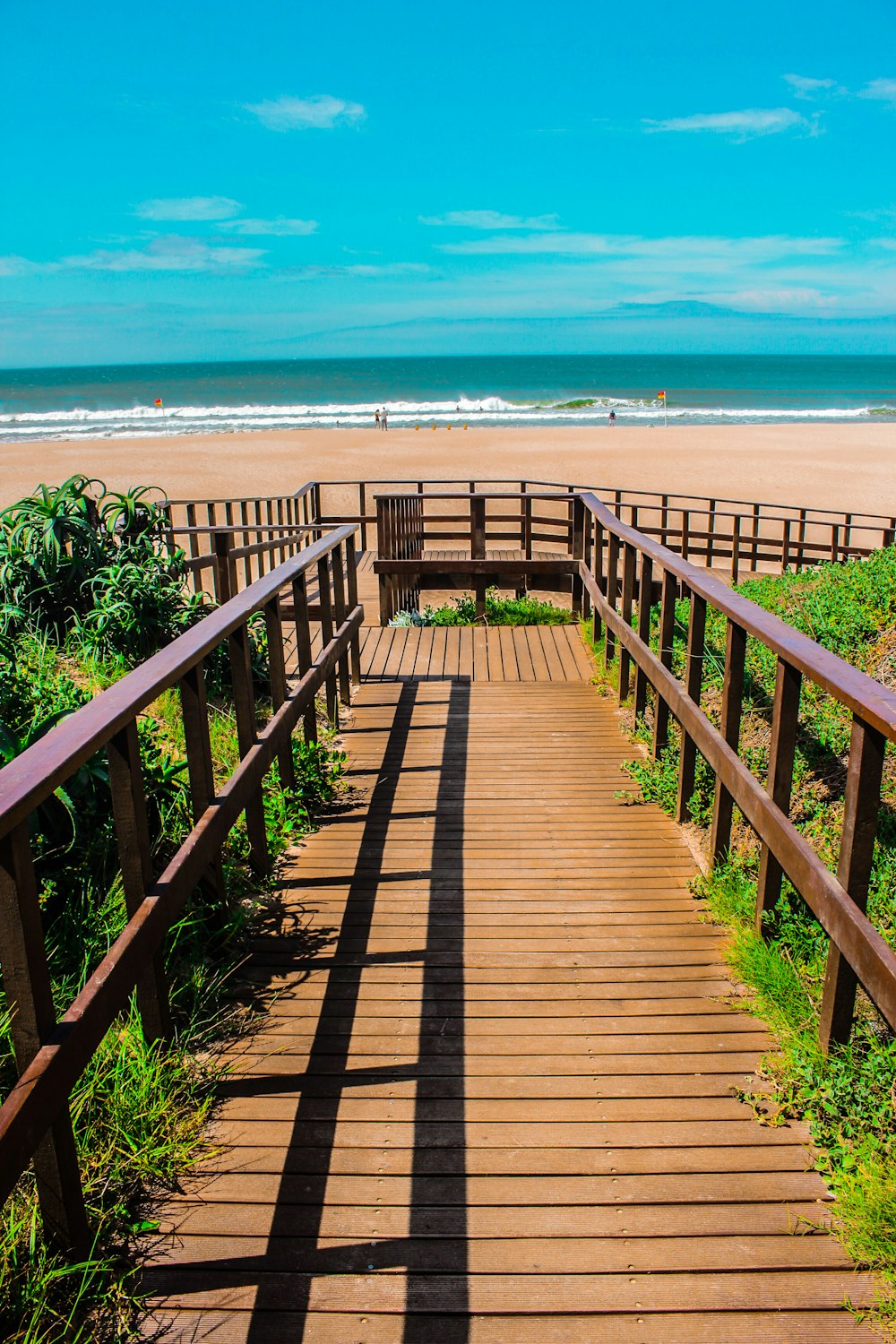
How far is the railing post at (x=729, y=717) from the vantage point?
11.2ft

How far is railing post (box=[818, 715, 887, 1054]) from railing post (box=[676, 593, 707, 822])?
5.55ft

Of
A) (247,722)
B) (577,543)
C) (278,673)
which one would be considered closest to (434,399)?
(577,543)

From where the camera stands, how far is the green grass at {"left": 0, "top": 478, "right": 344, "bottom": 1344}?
2.04 m

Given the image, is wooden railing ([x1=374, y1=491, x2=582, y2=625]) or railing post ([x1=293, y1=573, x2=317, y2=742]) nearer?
railing post ([x1=293, y1=573, x2=317, y2=742])

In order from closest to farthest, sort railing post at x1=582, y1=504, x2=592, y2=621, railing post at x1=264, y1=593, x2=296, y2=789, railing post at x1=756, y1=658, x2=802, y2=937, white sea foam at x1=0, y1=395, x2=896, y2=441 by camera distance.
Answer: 1. railing post at x1=756, y1=658, x2=802, y2=937
2. railing post at x1=264, y1=593, x2=296, y2=789
3. railing post at x1=582, y1=504, x2=592, y2=621
4. white sea foam at x1=0, y1=395, x2=896, y2=441

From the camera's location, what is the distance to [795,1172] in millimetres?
2371

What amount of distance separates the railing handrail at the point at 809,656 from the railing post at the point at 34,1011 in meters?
1.67

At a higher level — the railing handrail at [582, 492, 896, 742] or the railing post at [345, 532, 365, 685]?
the railing handrail at [582, 492, 896, 742]

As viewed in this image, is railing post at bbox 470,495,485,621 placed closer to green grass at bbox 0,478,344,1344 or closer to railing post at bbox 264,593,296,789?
green grass at bbox 0,478,344,1344

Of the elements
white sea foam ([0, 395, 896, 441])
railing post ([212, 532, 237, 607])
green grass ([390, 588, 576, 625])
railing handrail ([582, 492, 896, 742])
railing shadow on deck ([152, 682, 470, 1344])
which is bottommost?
green grass ([390, 588, 576, 625])

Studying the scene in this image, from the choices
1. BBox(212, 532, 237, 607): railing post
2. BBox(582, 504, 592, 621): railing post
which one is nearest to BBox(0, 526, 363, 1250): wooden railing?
BBox(212, 532, 237, 607): railing post

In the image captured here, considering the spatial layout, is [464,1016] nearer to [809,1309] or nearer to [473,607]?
[809,1309]

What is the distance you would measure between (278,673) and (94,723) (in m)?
2.29

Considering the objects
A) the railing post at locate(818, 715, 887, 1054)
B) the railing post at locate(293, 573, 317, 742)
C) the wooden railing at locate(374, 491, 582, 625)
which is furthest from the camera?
the wooden railing at locate(374, 491, 582, 625)
